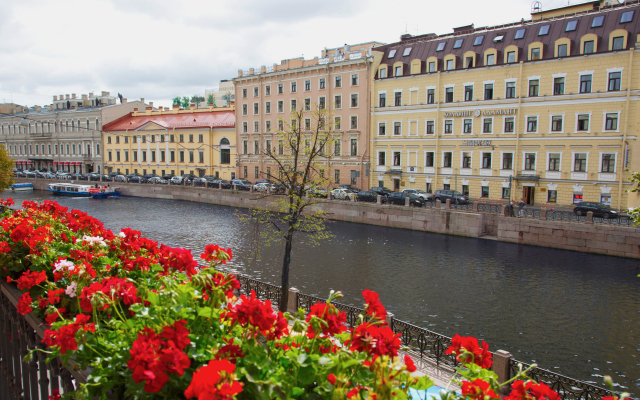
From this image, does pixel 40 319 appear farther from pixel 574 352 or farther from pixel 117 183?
pixel 117 183

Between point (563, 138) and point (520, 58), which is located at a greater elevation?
point (520, 58)

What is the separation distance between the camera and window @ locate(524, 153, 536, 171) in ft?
113

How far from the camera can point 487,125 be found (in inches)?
1448

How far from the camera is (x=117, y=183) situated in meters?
56.1

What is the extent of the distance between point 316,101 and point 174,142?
23.5 metres

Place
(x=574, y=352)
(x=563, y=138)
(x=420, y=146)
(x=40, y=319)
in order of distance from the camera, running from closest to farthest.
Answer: (x=40, y=319) → (x=574, y=352) → (x=563, y=138) → (x=420, y=146)

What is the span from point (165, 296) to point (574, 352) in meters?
13.8

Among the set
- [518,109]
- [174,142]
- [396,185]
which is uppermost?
[518,109]

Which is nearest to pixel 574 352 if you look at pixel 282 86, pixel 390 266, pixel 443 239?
pixel 390 266

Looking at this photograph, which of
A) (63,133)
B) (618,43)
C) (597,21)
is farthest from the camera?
(63,133)

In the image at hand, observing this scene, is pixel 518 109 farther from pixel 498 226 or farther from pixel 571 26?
pixel 498 226

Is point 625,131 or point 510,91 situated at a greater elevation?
point 510,91

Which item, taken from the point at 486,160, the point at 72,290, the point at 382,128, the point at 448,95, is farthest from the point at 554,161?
the point at 72,290

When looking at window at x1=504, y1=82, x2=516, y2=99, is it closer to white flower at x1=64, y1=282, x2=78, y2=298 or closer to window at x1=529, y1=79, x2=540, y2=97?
window at x1=529, y1=79, x2=540, y2=97
